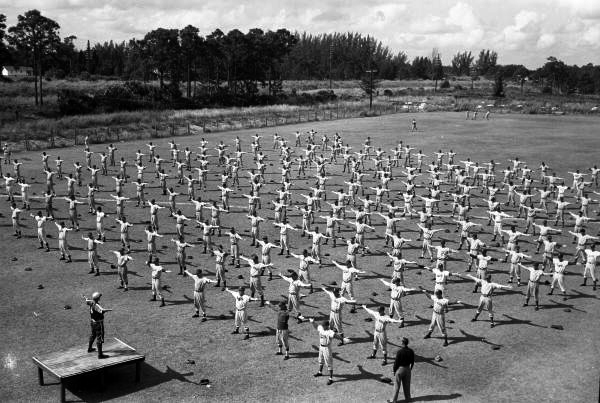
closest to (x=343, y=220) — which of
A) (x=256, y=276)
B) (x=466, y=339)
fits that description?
(x=256, y=276)

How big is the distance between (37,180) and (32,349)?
27.0 m

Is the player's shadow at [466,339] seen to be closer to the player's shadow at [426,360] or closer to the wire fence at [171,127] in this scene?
the player's shadow at [426,360]

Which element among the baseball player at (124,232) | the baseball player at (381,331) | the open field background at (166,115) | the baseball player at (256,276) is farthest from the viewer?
the open field background at (166,115)

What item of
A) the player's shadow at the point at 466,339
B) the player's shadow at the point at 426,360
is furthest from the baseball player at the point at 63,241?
the player's shadow at the point at 466,339

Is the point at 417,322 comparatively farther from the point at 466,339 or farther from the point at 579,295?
the point at 579,295

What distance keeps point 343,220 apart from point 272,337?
15.4 m

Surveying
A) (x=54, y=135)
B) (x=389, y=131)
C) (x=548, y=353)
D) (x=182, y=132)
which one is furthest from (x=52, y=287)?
(x=389, y=131)

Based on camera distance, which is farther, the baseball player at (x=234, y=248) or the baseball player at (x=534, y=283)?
the baseball player at (x=234, y=248)

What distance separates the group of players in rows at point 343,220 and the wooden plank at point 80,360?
416cm

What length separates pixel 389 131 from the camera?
230ft

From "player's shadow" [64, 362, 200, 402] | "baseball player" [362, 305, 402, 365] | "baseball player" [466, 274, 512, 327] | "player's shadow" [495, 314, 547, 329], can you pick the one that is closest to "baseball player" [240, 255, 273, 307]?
"player's shadow" [64, 362, 200, 402]

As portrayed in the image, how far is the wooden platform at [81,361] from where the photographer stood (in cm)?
1586

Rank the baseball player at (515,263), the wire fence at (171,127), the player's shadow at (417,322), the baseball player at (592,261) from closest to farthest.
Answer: the player's shadow at (417,322)
the baseball player at (592,261)
the baseball player at (515,263)
the wire fence at (171,127)

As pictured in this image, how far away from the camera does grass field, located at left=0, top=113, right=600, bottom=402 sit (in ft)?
55.3
